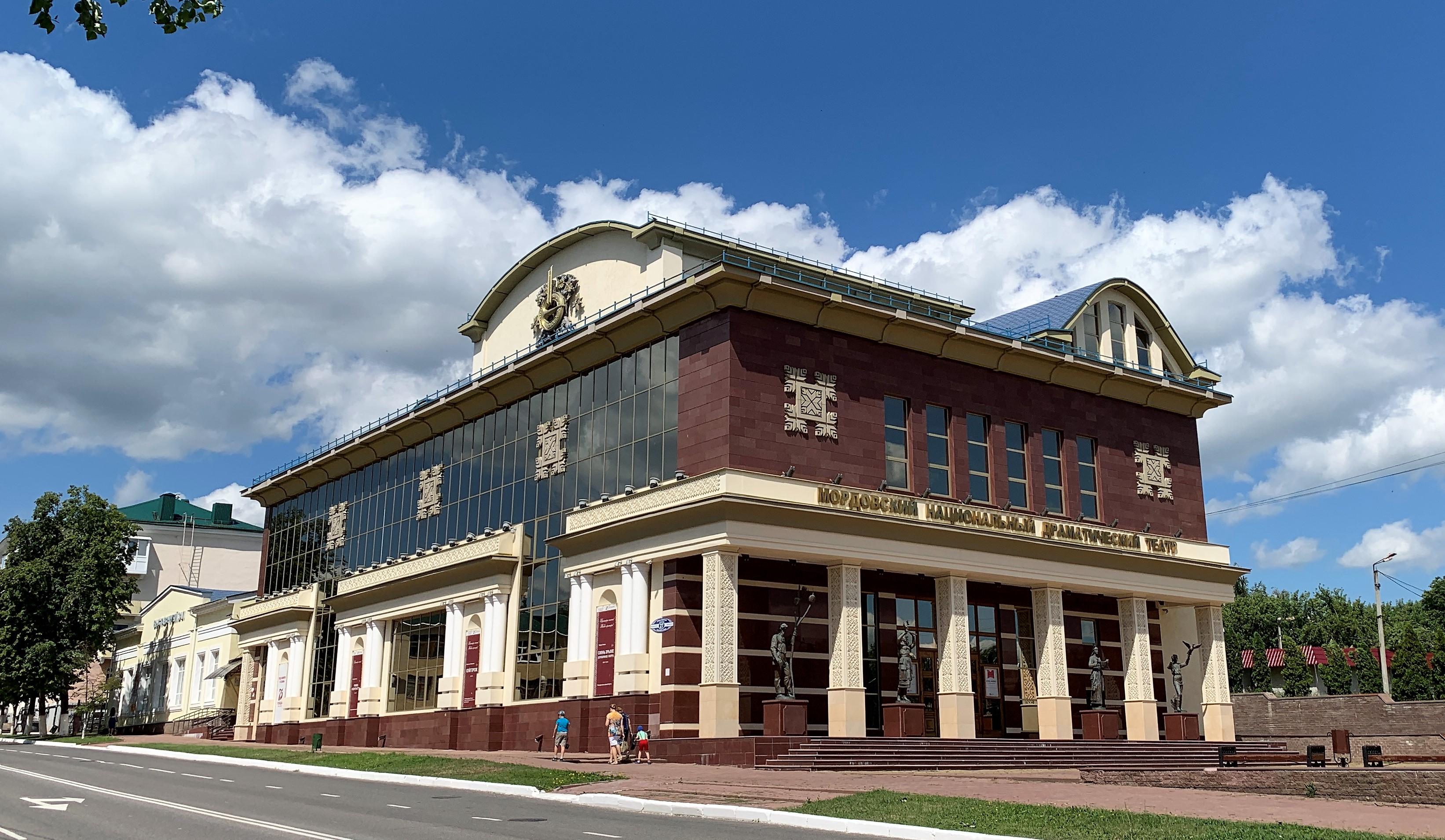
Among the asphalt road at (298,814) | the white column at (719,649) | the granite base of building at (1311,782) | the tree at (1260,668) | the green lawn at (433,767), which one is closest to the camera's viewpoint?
the asphalt road at (298,814)

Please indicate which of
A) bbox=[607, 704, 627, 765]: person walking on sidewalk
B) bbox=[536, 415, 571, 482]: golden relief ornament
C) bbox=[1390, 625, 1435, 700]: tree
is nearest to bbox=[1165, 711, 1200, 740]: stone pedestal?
bbox=[607, 704, 627, 765]: person walking on sidewalk

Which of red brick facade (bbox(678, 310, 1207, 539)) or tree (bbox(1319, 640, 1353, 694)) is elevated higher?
red brick facade (bbox(678, 310, 1207, 539))

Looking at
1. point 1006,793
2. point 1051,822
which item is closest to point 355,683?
point 1006,793

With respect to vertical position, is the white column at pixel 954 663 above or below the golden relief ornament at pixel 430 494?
below

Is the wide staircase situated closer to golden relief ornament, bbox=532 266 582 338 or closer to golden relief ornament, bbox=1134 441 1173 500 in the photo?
golden relief ornament, bbox=1134 441 1173 500

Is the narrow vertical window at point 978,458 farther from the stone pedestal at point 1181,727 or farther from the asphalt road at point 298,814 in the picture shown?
the asphalt road at point 298,814

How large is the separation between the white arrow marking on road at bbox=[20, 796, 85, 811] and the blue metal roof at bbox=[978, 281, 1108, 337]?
105ft

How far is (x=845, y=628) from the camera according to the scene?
3325 cm

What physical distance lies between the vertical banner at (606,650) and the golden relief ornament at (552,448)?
7.17 m

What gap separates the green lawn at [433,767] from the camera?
1003 inches

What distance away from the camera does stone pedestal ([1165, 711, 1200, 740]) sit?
131 ft

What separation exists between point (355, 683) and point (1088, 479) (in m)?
31.5

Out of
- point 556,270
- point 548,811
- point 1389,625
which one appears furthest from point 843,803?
point 1389,625

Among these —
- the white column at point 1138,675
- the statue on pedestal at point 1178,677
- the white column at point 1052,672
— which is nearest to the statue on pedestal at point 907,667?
the white column at point 1052,672
